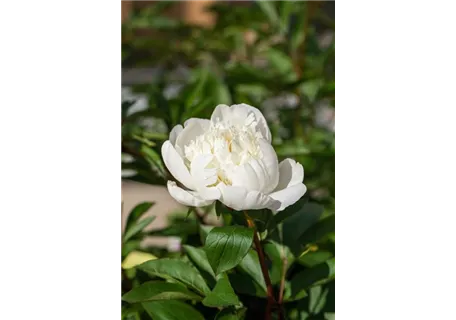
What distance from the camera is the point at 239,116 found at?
0.53 m

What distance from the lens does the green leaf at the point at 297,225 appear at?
65 cm

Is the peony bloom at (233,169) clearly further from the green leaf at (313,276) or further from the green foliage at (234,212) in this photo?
the green leaf at (313,276)

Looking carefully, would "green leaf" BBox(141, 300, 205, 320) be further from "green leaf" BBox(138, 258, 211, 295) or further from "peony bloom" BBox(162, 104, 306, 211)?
"peony bloom" BBox(162, 104, 306, 211)

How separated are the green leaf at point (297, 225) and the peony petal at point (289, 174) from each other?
4.6 inches

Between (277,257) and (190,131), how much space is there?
Result: 0.66 feet

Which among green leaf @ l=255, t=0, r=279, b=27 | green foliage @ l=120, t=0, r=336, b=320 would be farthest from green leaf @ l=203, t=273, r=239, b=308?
green leaf @ l=255, t=0, r=279, b=27

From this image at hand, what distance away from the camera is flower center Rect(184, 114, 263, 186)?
479 mm

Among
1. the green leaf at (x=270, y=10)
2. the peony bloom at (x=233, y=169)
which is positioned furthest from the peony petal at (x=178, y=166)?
the green leaf at (x=270, y=10)

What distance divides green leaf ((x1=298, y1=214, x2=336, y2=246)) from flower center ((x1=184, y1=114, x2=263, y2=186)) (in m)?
0.19

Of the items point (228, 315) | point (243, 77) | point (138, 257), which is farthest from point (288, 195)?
point (243, 77)

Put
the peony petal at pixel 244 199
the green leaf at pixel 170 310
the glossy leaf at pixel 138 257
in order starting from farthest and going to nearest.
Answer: the glossy leaf at pixel 138 257, the green leaf at pixel 170 310, the peony petal at pixel 244 199
